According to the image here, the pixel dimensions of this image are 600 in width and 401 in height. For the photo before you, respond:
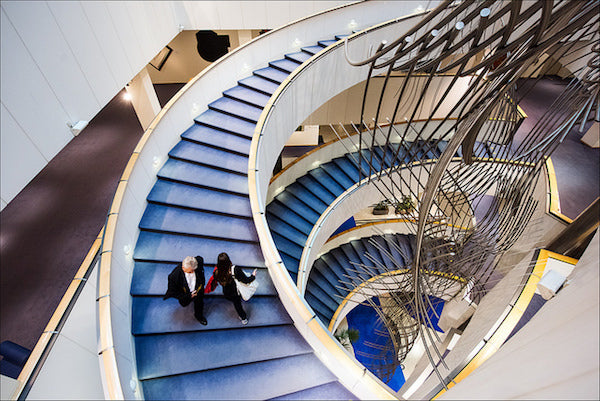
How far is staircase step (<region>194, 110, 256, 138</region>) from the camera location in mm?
5859

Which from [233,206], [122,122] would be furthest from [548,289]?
[122,122]

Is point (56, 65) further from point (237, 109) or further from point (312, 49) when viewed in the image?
point (312, 49)

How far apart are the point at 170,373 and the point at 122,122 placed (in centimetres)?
829

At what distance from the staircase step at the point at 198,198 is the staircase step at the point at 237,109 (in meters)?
2.02

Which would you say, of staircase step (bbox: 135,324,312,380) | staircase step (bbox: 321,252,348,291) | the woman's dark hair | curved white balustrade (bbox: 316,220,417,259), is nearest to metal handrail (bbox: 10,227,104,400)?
staircase step (bbox: 135,324,312,380)

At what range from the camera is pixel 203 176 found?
5.05 m

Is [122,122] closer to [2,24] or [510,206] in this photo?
[2,24]

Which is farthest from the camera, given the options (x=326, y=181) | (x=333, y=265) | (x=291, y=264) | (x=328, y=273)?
(x=333, y=265)

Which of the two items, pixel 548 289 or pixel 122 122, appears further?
pixel 122 122

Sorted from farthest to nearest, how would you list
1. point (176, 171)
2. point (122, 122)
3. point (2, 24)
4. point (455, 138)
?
point (122, 122) < point (176, 171) < point (2, 24) < point (455, 138)

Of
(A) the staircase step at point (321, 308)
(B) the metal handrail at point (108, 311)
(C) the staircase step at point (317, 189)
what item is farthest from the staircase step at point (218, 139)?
(A) the staircase step at point (321, 308)

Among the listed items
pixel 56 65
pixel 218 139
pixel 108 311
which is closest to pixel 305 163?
pixel 218 139

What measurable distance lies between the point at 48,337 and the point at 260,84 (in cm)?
584

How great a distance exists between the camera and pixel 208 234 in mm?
4305
